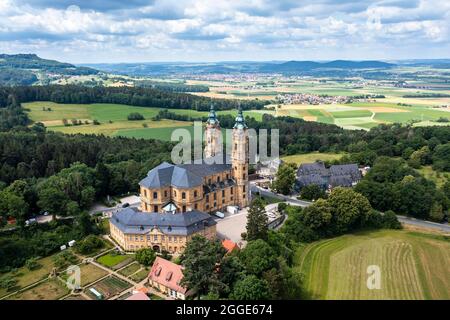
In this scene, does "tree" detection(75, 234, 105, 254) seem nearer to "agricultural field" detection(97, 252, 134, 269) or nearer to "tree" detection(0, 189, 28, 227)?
"agricultural field" detection(97, 252, 134, 269)

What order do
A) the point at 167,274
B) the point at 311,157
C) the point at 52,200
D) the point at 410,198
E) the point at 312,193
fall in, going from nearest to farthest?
1. the point at 167,274
2. the point at 52,200
3. the point at 410,198
4. the point at 312,193
5. the point at 311,157

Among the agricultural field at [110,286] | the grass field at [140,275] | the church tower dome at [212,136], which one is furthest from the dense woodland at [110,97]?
the agricultural field at [110,286]

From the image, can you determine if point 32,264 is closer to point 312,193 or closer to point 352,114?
point 312,193

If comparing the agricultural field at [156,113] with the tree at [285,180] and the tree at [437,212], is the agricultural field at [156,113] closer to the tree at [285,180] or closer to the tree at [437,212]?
the tree at [285,180]

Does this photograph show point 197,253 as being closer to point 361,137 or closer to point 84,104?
point 361,137

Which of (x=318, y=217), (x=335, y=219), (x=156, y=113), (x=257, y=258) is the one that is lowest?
(x=335, y=219)

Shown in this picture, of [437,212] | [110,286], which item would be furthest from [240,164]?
[437,212]

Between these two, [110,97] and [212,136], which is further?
[110,97]
